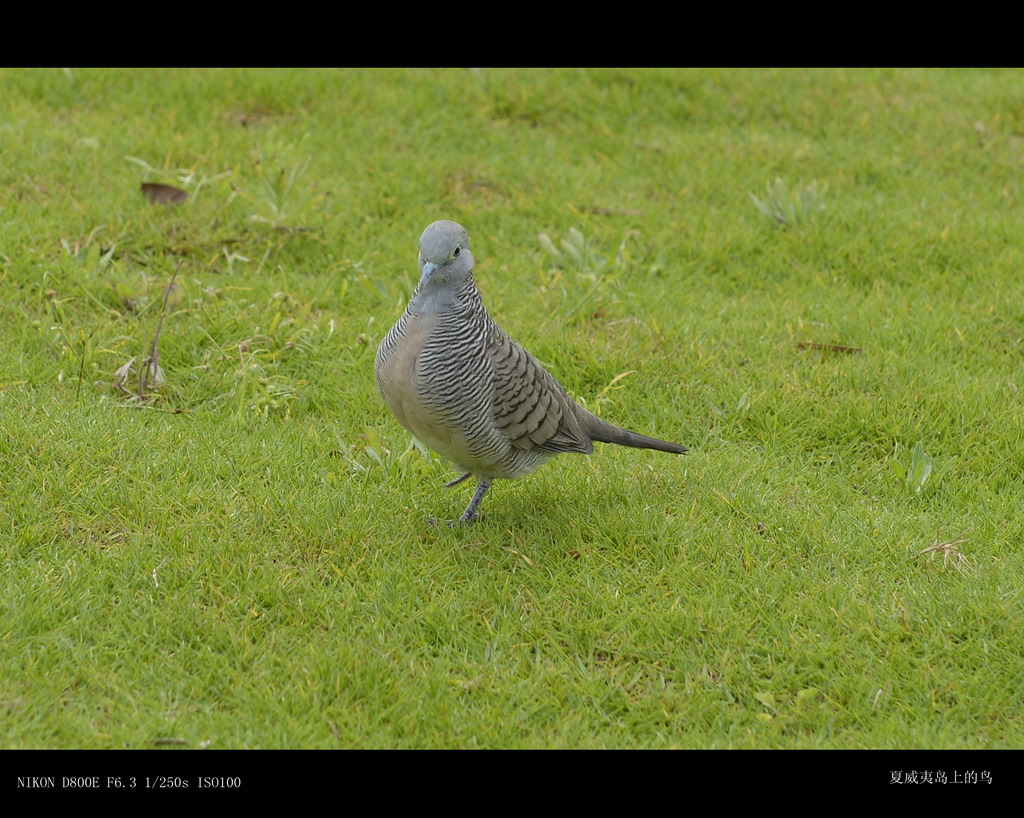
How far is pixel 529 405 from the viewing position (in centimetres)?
451

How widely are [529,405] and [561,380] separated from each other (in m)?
1.30

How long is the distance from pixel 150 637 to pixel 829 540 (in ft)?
9.23

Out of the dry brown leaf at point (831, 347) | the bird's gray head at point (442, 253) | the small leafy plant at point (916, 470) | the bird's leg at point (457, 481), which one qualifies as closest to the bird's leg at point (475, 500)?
the bird's leg at point (457, 481)

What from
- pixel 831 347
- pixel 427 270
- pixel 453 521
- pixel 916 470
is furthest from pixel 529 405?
pixel 831 347

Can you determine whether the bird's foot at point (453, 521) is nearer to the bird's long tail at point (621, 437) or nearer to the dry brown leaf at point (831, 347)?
the bird's long tail at point (621, 437)

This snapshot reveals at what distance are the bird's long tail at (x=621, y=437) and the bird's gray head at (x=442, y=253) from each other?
3.34 feet

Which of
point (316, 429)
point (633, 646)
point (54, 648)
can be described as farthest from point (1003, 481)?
point (54, 648)

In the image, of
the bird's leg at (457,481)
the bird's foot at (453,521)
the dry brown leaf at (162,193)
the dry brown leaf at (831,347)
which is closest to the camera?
the bird's foot at (453,521)

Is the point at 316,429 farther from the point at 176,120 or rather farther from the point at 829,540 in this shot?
the point at 176,120

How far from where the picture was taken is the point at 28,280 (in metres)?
5.92

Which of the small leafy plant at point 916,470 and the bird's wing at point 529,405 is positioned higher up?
the bird's wing at point 529,405

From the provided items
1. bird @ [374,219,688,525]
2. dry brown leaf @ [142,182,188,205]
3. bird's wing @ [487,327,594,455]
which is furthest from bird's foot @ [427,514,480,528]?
dry brown leaf @ [142,182,188,205]

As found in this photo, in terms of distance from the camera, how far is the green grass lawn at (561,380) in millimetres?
3797

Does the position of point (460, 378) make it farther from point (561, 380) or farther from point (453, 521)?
point (561, 380)
